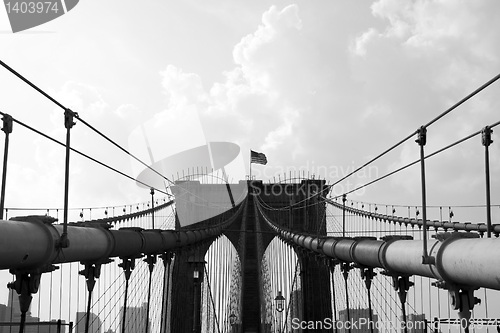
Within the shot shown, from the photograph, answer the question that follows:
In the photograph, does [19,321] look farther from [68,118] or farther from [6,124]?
[6,124]

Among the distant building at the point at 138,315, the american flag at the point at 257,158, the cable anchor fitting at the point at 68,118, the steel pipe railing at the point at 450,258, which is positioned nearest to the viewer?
the steel pipe railing at the point at 450,258

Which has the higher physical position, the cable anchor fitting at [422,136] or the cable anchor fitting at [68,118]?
the cable anchor fitting at [68,118]

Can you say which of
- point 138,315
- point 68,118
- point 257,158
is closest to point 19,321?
point 138,315

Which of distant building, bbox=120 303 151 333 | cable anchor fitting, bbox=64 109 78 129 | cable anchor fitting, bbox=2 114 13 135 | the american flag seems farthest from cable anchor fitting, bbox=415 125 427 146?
the american flag

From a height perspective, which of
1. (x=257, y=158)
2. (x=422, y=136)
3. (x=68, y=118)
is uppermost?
(x=257, y=158)

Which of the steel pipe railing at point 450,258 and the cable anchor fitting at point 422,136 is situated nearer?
the steel pipe railing at point 450,258

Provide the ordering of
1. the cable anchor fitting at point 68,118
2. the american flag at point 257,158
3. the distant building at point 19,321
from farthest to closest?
the american flag at point 257,158, the distant building at point 19,321, the cable anchor fitting at point 68,118

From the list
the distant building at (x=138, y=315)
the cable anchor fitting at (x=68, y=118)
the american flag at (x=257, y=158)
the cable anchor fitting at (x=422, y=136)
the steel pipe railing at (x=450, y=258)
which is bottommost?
the distant building at (x=138, y=315)

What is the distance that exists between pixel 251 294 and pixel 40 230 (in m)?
32.8

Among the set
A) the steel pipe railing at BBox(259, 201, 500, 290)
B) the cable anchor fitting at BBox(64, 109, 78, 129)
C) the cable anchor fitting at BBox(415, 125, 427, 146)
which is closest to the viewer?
the steel pipe railing at BBox(259, 201, 500, 290)

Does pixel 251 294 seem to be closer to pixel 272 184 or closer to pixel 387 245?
pixel 272 184

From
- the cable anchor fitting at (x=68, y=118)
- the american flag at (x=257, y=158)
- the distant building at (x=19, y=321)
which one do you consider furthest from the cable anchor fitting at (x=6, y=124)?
the american flag at (x=257, y=158)

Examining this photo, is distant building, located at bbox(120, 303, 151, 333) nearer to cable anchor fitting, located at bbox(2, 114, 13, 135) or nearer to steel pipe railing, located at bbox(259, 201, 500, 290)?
steel pipe railing, located at bbox(259, 201, 500, 290)

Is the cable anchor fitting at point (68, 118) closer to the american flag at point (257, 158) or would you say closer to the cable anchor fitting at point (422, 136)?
the cable anchor fitting at point (422, 136)
